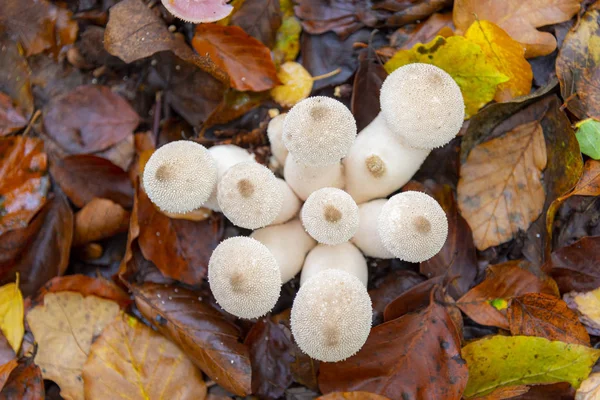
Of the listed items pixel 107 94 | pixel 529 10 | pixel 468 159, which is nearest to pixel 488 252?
pixel 468 159

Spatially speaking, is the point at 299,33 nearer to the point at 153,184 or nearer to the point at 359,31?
the point at 359,31

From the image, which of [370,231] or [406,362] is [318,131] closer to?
[370,231]

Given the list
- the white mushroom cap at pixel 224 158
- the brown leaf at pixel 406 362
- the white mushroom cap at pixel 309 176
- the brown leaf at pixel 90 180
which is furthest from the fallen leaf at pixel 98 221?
the brown leaf at pixel 406 362

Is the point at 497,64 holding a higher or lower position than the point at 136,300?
higher

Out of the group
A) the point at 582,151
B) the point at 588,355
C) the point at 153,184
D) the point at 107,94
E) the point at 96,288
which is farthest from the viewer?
the point at 107,94

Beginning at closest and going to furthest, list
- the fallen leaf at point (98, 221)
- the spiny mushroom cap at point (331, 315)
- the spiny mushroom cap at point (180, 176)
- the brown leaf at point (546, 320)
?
1. the spiny mushroom cap at point (331, 315)
2. the spiny mushroom cap at point (180, 176)
3. the brown leaf at point (546, 320)
4. the fallen leaf at point (98, 221)

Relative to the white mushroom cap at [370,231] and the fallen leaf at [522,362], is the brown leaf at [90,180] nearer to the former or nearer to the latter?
the white mushroom cap at [370,231]

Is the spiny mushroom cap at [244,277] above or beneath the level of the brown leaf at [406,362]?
above

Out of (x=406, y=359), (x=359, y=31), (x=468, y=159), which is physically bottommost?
(x=406, y=359)
